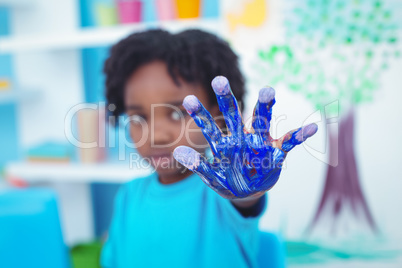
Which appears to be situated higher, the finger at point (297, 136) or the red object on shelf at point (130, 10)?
the red object on shelf at point (130, 10)

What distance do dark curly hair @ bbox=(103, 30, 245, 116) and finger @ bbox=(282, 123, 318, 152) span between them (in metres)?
0.25

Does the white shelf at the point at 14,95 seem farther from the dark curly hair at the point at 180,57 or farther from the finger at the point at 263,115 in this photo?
the finger at the point at 263,115

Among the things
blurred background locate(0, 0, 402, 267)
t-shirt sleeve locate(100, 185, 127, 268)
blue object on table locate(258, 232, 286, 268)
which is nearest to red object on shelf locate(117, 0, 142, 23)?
blurred background locate(0, 0, 402, 267)

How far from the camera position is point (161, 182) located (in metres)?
0.67

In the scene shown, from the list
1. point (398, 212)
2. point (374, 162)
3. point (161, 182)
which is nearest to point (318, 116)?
point (374, 162)

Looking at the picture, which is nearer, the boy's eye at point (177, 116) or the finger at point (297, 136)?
the finger at point (297, 136)

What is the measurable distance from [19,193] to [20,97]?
31.6 inches

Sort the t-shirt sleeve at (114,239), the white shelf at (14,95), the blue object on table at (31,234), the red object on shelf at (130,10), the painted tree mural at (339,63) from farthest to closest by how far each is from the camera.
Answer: the white shelf at (14,95) → the red object on shelf at (130,10) → the painted tree mural at (339,63) → the t-shirt sleeve at (114,239) → the blue object on table at (31,234)

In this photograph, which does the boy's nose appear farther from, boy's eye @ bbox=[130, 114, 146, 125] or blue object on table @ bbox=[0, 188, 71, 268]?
blue object on table @ bbox=[0, 188, 71, 268]

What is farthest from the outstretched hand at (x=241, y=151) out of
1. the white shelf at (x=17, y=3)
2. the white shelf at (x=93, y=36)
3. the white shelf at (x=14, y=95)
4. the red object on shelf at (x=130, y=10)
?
the white shelf at (x=17, y=3)

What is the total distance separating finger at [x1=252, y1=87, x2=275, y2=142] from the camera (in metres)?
0.38

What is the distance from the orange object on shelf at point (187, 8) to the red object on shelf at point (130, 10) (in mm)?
141

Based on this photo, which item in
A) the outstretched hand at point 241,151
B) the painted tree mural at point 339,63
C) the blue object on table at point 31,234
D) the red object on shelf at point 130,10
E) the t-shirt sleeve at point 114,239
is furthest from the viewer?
the red object on shelf at point 130,10

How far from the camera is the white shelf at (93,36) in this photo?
3.59 ft
